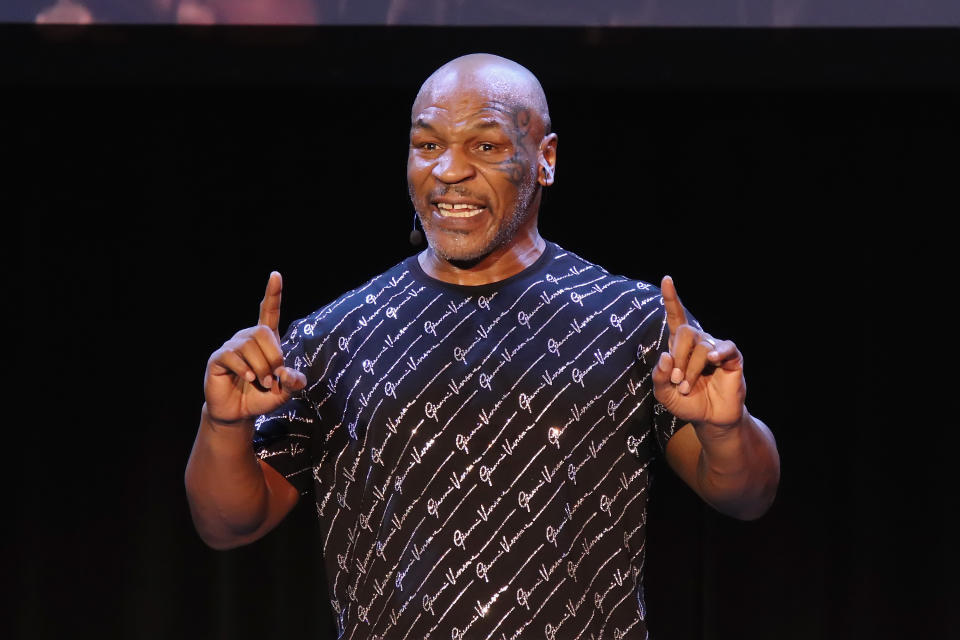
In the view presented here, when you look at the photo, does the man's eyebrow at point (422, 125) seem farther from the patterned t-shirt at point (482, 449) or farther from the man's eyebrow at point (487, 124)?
the patterned t-shirt at point (482, 449)

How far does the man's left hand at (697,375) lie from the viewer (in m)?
1.43

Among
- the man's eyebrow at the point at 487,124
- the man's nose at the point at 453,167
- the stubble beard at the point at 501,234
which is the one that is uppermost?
the man's eyebrow at the point at 487,124

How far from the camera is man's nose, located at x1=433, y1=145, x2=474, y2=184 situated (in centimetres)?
168

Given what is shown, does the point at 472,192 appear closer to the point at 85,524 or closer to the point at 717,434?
the point at 717,434

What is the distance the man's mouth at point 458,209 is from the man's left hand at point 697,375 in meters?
0.34

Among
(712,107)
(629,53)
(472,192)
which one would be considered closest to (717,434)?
(472,192)

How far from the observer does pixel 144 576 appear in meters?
3.09

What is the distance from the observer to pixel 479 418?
1609 millimetres

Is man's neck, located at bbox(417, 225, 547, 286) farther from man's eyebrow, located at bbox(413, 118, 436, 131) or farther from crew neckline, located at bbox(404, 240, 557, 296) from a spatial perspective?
man's eyebrow, located at bbox(413, 118, 436, 131)

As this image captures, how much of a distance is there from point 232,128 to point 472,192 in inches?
61.2

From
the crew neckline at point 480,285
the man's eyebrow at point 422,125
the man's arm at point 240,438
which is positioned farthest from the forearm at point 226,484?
the man's eyebrow at point 422,125

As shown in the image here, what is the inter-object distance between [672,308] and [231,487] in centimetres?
61

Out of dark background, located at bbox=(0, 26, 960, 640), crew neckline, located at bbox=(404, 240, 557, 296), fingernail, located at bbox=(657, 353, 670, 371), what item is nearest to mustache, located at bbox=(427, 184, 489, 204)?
crew neckline, located at bbox=(404, 240, 557, 296)

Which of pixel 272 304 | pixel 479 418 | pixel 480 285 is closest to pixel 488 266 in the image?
pixel 480 285
